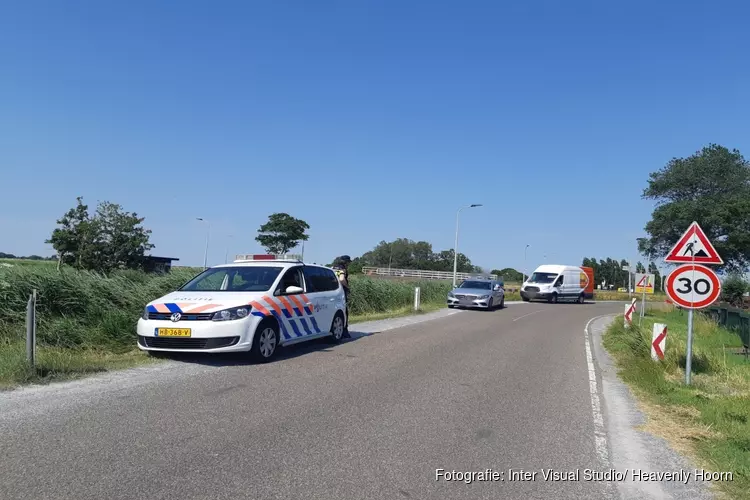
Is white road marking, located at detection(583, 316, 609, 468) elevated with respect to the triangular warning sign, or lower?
lower

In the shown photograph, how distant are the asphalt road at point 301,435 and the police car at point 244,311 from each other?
1.45 ft

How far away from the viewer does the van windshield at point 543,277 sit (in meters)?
43.5

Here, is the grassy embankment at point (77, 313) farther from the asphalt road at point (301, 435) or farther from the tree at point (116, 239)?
the tree at point (116, 239)

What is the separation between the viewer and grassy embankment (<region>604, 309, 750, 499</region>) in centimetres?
562

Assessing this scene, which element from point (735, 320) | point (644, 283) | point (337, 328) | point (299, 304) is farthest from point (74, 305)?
point (644, 283)

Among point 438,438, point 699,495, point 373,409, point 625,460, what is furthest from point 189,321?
point 699,495

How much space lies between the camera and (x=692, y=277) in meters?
9.52

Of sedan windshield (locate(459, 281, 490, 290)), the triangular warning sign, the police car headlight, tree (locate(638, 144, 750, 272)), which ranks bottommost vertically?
the police car headlight

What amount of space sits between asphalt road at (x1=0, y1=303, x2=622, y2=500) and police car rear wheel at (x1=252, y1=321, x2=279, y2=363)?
26cm

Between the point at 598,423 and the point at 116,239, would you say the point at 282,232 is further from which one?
the point at 598,423

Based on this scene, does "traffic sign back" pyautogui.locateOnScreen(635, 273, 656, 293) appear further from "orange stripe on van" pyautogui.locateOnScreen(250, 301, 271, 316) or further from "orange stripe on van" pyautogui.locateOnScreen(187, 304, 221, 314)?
"orange stripe on van" pyautogui.locateOnScreen(187, 304, 221, 314)

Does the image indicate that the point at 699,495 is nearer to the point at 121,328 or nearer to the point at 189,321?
the point at 189,321

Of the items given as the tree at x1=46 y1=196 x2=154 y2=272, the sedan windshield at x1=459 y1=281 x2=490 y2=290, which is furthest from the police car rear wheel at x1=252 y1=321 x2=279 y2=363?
the tree at x1=46 y1=196 x2=154 y2=272

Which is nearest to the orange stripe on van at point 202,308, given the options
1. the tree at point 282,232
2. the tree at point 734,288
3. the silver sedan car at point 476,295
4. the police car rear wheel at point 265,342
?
the police car rear wheel at point 265,342
